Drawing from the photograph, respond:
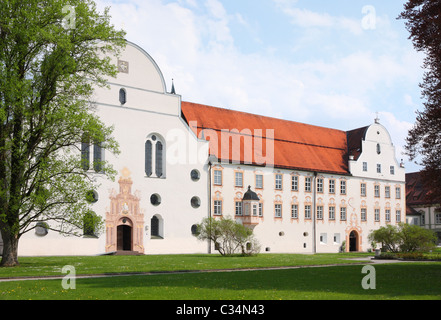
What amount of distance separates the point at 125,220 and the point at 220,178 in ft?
30.5

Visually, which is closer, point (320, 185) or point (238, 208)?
point (238, 208)

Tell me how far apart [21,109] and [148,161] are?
697 inches

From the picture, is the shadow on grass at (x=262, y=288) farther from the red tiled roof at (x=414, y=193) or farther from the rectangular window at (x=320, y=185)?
the red tiled roof at (x=414, y=193)

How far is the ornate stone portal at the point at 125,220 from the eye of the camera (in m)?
39.3

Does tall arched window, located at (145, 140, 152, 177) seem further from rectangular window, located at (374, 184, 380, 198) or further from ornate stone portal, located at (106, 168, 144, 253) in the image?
rectangular window, located at (374, 184, 380, 198)

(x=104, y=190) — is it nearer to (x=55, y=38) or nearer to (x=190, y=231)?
(x=190, y=231)

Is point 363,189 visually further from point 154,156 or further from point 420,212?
point 154,156

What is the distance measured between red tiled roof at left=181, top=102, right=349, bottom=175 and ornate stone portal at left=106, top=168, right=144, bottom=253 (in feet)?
27.2

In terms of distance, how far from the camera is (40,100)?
26359mm

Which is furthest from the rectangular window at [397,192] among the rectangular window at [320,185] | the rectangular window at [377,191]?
the rectangular window at [320,185]

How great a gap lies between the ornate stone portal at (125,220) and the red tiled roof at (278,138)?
828cm

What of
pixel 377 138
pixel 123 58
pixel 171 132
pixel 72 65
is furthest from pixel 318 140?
pixel 72 65

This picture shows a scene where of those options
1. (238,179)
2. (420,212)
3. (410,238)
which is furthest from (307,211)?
(420,212)

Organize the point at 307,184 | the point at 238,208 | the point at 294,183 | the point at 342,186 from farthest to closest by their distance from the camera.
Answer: the point at 342,186 < the point at 307,184 < the point at 294,183 < the point at 238,208
